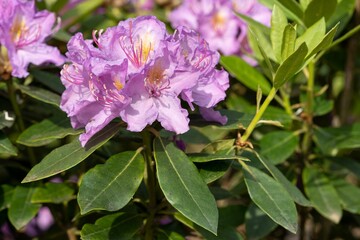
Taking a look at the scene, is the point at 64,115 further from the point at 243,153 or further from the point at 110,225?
the point at 243,153

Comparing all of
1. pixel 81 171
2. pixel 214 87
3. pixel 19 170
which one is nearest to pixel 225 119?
pixel 214 87

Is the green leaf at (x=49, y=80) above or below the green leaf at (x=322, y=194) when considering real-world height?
above

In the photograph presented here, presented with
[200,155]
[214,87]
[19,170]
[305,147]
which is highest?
[214,87]

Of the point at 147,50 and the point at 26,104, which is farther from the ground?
the point at 147,50

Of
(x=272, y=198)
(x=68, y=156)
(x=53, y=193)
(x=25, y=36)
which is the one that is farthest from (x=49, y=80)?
(x=272, y=198)

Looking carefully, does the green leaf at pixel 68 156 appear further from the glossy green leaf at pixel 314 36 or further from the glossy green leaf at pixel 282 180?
the glossy green leaf at pixel 314 36

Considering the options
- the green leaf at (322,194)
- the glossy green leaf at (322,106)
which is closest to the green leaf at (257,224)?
the green leaf at (322,194)

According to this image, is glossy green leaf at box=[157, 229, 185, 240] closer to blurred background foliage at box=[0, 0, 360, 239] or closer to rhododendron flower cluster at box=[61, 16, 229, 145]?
blurred background foliage at box=[0, 0, 360, 239]
